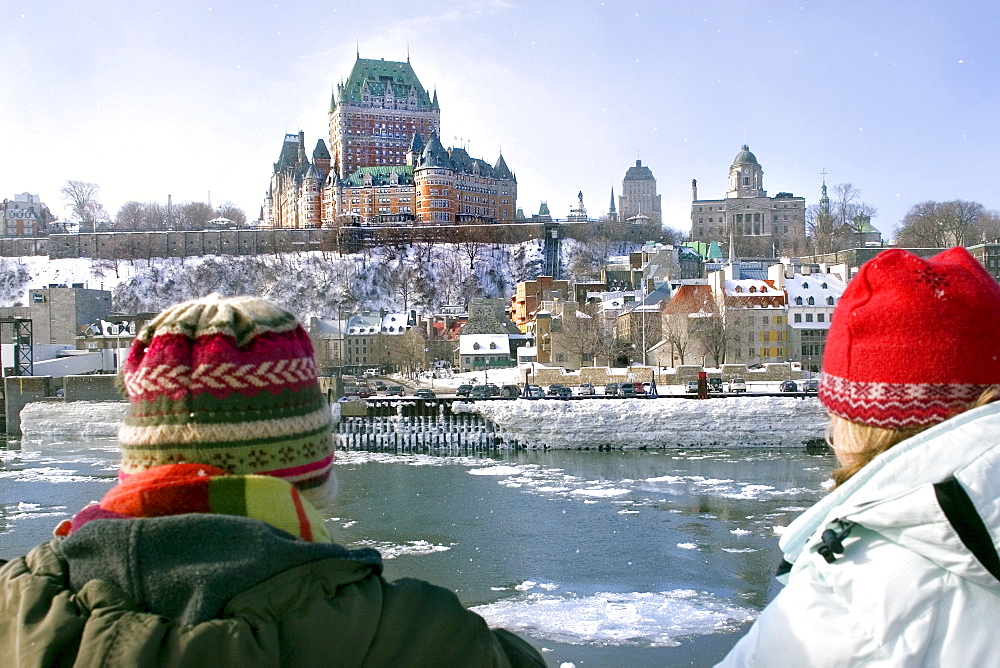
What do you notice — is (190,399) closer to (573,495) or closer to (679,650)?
(679,650)

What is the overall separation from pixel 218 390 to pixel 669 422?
28713mm

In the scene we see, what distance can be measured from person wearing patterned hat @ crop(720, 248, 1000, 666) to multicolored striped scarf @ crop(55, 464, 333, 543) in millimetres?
949

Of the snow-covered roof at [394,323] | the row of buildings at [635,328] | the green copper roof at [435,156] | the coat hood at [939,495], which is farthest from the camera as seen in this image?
the green copper roof at [435,156]

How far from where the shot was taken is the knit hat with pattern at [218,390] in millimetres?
1741

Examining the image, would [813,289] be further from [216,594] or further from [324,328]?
[216,594]

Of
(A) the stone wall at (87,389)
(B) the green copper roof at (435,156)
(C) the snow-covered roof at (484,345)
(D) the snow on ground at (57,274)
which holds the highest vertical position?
(B) the green copper roof at (435,156)

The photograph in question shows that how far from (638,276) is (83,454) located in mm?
51662

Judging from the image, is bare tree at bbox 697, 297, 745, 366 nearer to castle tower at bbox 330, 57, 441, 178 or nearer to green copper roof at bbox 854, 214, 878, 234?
green copper roof at bbox 854, 214, 878, 234

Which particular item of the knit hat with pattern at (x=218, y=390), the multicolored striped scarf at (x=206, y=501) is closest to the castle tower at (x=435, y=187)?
the knit hat with pattern at (x=218, y=390)

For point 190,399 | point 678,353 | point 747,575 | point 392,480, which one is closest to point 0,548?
point 392,480

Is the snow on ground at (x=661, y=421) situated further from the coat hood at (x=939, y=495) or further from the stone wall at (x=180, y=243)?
the stone wall at (x=180, y=243)

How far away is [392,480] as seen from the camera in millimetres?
21969

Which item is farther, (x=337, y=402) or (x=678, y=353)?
(x=678, y=353)

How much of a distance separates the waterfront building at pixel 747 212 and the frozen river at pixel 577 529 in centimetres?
9076
